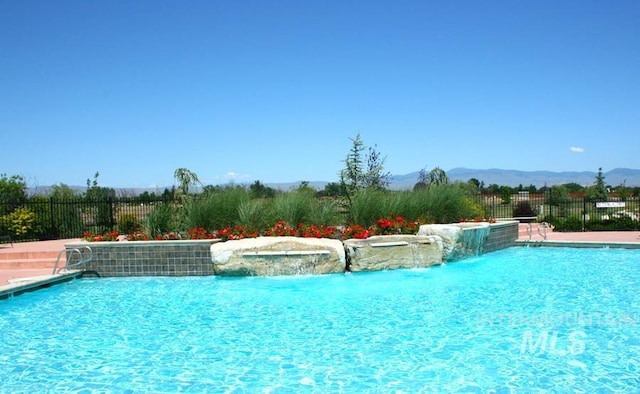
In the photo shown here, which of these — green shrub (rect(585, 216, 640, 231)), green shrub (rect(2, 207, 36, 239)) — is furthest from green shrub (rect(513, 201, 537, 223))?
green shrub (rect(2, 207, 36, 239))

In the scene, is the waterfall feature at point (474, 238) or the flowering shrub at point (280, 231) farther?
Result: the waterfall feature at point (474, 238)

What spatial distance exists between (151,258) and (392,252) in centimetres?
463

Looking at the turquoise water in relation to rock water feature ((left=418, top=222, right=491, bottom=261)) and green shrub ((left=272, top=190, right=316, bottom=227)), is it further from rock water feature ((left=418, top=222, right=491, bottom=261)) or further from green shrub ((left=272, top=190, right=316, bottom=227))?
green shrub ((left=272, top=190, right=316, bottom=227))

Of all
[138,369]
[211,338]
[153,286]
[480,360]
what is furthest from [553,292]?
[153,286]

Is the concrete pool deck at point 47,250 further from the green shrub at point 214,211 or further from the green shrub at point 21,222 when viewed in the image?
the green shrub at point 214,211

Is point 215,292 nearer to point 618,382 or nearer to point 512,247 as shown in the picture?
point 618,382

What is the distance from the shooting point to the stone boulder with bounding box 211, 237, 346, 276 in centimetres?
930

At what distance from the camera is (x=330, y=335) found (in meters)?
5.63

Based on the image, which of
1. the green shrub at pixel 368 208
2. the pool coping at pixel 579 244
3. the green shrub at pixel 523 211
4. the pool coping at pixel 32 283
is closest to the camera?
the pool coping at pixel 32 283

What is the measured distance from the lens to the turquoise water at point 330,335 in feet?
14.4

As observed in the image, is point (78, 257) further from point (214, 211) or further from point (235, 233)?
point (235, 233)

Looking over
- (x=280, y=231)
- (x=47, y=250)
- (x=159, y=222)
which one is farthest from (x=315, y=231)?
(x=47, y=250)

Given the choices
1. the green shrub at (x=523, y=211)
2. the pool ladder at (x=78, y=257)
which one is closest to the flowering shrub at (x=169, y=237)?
the pool ladder at (x=78, y=257)

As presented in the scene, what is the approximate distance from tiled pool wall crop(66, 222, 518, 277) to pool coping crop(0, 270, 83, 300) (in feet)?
1.44
